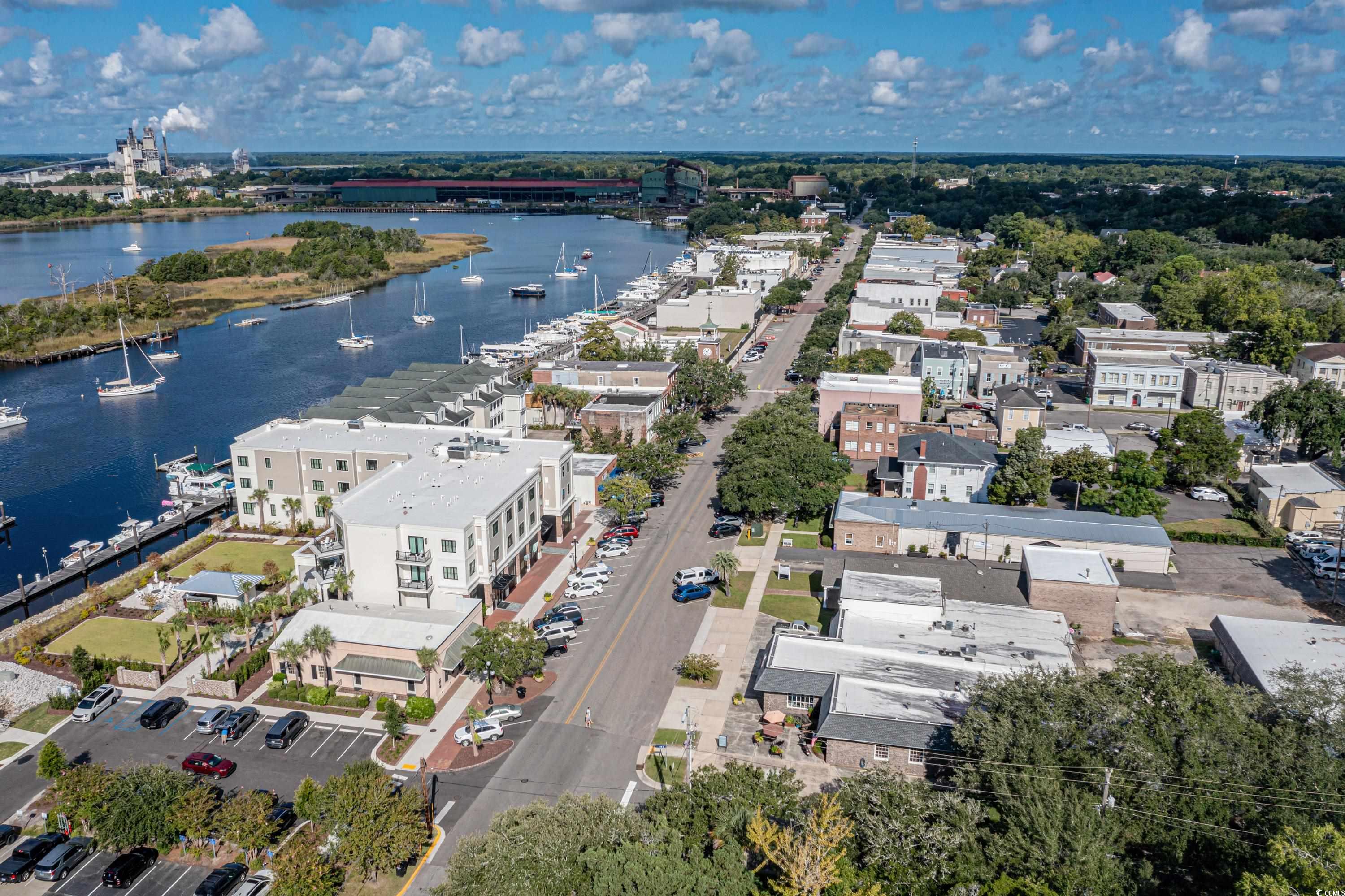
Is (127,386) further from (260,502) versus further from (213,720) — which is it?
(213,720)

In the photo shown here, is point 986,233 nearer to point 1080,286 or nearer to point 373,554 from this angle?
point 1080,286

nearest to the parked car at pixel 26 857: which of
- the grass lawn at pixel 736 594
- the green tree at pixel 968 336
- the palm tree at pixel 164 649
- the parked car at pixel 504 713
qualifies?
the palm tree at pixel 164 649

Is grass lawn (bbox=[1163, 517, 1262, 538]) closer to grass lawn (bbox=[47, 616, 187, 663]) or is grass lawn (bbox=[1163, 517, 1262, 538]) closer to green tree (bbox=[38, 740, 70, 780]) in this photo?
grass lawn (bbox=[47, 616, 187, 663])

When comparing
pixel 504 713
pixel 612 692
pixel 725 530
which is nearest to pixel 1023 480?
pixel 725 530

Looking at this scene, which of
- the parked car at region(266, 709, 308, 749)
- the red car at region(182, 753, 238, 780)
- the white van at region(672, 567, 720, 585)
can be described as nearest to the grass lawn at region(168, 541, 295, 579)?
the parked car at region(266, 709, 308, 749)

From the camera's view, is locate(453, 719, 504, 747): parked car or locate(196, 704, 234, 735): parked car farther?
locate(196, 704, 234, 735): parked car

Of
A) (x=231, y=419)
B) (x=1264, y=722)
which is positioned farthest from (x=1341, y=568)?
(x=231, y=419)
